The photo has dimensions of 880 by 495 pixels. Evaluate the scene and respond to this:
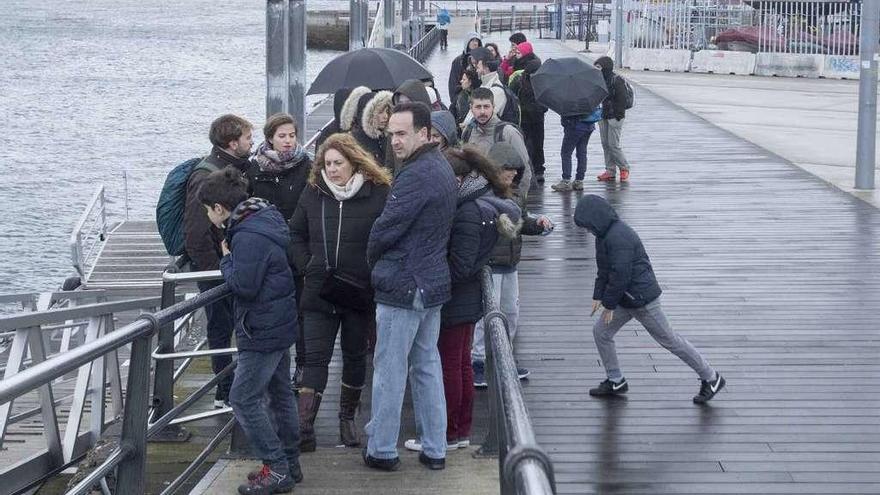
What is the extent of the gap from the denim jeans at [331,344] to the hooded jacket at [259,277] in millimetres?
655

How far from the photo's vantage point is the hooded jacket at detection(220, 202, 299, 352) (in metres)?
6.28

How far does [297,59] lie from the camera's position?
45.9ft

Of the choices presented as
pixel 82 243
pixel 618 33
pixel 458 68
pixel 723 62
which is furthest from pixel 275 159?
pixel 723 62

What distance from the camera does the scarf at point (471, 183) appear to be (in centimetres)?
698

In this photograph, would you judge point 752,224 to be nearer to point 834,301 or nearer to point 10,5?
point 834,301

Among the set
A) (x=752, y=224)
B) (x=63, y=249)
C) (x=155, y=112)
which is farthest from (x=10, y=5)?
(x=752, y=224)

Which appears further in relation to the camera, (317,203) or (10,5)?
(10,5)

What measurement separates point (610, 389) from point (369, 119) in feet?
6.85

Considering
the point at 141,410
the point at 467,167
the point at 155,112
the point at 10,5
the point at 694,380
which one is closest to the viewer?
the point at 141,410

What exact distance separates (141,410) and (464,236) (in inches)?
71.3

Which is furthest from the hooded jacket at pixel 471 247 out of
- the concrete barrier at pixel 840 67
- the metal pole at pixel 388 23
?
the concrete barrier at pixel 840 67

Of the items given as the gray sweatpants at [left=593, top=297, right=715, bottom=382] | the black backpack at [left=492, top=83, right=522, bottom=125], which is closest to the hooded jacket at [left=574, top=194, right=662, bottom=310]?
the gray sweatpants at [left=593, top=297, right=715, bottom=382]

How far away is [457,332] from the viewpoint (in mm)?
7074

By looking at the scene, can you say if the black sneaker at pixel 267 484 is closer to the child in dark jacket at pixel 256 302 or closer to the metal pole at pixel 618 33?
the child in dark jacket at pixel 256 302
